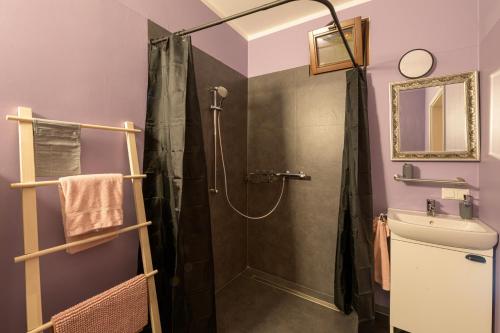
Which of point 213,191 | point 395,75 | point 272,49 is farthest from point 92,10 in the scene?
point 395,75

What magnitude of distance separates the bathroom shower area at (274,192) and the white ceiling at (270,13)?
0.48 metres

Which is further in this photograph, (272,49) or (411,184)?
(272,49)

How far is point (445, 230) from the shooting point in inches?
54.3

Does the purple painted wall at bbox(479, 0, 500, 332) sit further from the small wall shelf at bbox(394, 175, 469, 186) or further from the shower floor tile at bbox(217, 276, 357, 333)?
the shower floor tile at bbox(217, 276, 357, 333)

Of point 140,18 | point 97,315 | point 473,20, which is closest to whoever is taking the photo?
point 97,315

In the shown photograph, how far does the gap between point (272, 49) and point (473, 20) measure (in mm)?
1574

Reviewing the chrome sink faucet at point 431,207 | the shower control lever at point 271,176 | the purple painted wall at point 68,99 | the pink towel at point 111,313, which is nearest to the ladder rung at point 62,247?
the purple painted wall at point 68,99

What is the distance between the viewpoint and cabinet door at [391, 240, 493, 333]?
1.34 m

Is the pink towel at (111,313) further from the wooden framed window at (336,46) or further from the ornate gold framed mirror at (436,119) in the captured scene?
the wooden framed window at (336,46)

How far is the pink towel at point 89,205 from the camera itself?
41.4 inches

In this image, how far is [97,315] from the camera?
3.49 feet

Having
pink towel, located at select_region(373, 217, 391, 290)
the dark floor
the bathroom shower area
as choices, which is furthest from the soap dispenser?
the dark floor

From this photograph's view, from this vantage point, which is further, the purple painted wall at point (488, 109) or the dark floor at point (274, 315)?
the dark floor at point (274, 315)

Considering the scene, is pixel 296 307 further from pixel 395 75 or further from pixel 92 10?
pixel 92 10
